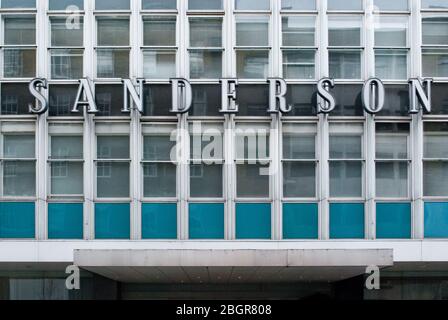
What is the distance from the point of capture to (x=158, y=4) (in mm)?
23906

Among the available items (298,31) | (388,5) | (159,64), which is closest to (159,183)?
(159,64)

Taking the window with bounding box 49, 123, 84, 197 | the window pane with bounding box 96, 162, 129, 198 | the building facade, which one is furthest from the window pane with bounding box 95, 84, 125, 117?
the window pane with bounding box 96, 162, 129, 198

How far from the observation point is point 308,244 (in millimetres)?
23109

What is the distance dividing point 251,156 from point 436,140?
5.11 m

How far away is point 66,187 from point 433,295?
35.8 ft

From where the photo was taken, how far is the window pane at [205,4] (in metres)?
23.9

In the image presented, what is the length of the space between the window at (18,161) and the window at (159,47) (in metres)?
3.68

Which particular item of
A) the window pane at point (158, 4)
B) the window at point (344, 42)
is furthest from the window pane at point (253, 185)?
the window pane at point (158, 4)

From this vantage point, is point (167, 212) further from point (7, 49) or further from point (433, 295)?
point (433, 295)

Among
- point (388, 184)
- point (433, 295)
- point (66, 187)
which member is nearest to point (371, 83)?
point (388, 184)

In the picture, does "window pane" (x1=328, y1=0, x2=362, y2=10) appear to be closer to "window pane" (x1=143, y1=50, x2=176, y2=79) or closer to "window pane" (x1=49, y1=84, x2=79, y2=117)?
"window pane" (x1=143, y1=50, x2=176, y2=79)

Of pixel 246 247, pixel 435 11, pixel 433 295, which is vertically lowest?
pixel 433 295

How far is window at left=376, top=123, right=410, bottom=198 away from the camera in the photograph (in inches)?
930

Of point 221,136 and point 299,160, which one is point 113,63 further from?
point 299,160
